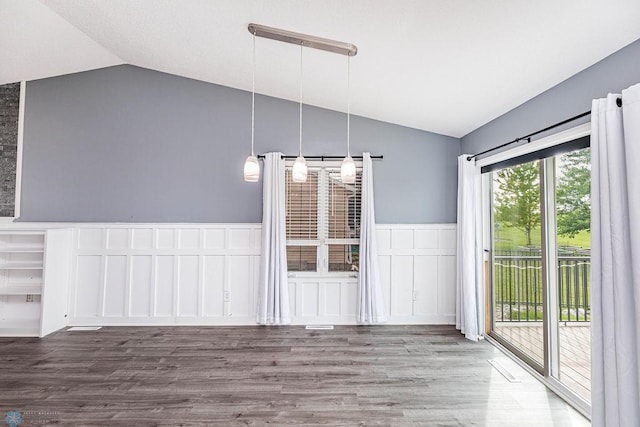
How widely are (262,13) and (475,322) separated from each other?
389cm

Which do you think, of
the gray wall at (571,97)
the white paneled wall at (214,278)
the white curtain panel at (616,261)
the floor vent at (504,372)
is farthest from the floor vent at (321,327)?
the gray wall at (571,97)

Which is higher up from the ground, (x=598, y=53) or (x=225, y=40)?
(x=225, y=40)

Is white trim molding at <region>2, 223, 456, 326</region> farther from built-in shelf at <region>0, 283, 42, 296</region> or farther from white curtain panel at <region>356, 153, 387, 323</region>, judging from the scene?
built-in shelf at <region>0, 283, 42, 296</region>

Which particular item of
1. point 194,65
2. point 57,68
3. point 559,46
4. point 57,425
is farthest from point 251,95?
point 57,425

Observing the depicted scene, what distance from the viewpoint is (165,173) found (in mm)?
4254

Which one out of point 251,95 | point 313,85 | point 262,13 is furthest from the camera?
point 251,95

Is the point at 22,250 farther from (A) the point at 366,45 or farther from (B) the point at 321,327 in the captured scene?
(A) the point at 366,45

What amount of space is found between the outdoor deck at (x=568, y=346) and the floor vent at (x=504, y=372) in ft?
1.22

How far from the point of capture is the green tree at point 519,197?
310 centimetres

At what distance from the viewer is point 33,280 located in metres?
4.03

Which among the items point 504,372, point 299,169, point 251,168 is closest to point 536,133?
point 299,169

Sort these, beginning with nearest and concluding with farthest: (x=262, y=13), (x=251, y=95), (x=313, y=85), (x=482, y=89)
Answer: (x=262, y=13)
(x=482, y=89)
(x=313, y=85)
(x=251, y=95)

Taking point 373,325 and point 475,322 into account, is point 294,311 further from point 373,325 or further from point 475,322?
point 475,322

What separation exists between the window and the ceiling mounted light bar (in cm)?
174
